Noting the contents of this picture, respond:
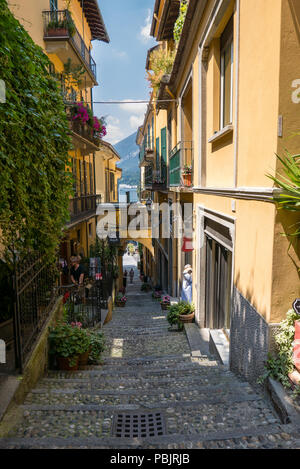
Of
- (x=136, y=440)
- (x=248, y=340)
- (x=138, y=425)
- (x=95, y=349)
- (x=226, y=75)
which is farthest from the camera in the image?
(x=226, y=75)

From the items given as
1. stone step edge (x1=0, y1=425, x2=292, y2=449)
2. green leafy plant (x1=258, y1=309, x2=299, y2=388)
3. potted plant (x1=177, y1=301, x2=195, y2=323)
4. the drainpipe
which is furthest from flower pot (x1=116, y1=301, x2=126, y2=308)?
stone step edge (x1=0, y1=425, x2=292, y2=449)

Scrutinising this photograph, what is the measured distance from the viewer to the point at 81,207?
13438mm

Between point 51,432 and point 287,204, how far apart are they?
10.0 ft

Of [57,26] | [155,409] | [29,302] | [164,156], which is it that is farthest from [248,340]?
[164,156]

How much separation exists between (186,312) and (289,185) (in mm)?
5996

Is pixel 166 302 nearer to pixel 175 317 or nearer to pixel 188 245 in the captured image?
pixel 175 317

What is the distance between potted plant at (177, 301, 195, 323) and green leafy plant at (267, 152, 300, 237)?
5549 mm

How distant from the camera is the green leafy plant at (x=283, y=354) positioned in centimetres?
325

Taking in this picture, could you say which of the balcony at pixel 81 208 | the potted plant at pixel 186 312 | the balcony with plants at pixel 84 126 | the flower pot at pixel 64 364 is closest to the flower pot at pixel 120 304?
the balcony at pixel 81 208

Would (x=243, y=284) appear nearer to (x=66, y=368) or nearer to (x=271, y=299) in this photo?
(x=271, y=299)

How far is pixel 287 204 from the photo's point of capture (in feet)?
10.4

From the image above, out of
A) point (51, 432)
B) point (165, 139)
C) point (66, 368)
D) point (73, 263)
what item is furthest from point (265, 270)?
point (165, 139)

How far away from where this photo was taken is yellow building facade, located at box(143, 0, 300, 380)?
324 centimetres
